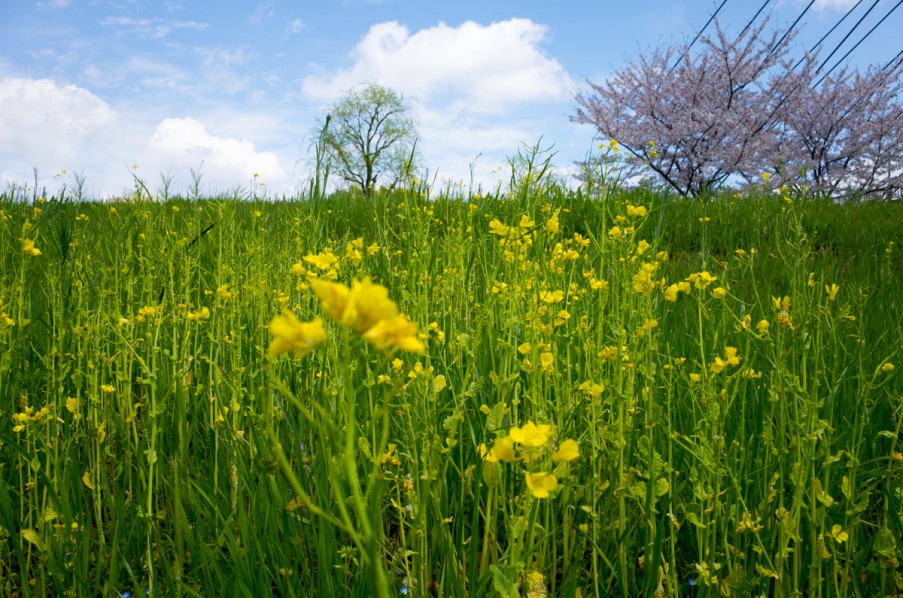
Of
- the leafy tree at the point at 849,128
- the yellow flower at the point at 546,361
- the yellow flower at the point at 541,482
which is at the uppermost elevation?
the leafy tree at the point at 849,128

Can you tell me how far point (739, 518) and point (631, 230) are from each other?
0.68 m

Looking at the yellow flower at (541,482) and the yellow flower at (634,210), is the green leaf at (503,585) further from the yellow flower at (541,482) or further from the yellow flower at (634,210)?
the yellow flower at (634,210)

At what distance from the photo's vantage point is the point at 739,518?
1340 millimetres

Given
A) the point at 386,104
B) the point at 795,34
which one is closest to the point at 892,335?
the point at 795,34

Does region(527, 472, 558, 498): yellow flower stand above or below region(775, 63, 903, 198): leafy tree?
below

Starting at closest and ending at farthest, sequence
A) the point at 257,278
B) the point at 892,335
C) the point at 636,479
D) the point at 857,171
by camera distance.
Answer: the point at 636,479
the point at 257,278
the point at 892,335
the point at 857,171

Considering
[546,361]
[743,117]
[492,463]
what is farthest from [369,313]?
[743,117]

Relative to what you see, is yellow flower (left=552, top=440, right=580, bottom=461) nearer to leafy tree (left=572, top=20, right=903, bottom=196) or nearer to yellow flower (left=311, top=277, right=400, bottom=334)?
yellow flower (left=311, top=277, right=400, bottom=334)

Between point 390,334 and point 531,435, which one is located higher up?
point 390,334

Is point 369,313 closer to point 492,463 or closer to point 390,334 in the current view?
point 390,334

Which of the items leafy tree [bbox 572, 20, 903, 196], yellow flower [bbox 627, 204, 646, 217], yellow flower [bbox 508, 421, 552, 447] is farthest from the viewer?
leafy tree [bbox 572, 20, 903, 196]

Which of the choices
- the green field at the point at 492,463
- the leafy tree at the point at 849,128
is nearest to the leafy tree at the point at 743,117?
the leafy tree at the point at 849,128

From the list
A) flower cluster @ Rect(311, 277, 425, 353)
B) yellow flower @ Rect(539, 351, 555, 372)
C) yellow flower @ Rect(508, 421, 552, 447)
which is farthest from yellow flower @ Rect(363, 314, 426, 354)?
yellow flower @ Rect(539, 351, 555, 372)

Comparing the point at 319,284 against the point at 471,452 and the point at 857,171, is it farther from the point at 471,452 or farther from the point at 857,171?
the point at 857,171
